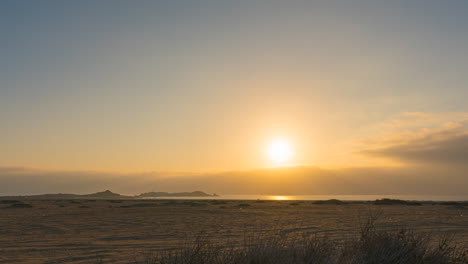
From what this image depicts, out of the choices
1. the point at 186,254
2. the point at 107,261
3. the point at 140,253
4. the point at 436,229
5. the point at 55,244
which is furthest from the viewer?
the point at 436,229

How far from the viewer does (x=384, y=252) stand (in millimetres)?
6812

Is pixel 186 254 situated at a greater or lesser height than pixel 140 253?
greater

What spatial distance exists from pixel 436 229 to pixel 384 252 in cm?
1298

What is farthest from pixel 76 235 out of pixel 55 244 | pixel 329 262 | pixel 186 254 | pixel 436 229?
pixel 436 229

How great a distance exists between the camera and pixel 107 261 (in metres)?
9.72

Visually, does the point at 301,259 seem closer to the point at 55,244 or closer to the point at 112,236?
the point at 55,244

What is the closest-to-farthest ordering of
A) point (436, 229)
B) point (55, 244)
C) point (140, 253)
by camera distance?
point (140, 253), point (55, 244), point (436, 229)

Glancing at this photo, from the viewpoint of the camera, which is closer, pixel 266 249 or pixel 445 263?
pixel 266 249

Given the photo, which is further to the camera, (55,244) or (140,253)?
(55,244)

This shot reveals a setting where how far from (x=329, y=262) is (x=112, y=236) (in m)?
11.1

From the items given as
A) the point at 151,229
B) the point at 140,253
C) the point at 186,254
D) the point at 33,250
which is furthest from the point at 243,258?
the point at 151,229

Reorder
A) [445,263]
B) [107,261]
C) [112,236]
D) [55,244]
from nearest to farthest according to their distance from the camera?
[445,263] → [107,261] → [55,244] → [112,236]


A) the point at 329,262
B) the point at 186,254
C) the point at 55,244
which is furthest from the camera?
the point at 55,244

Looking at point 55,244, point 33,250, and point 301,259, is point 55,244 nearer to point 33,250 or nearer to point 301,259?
point 33,250
